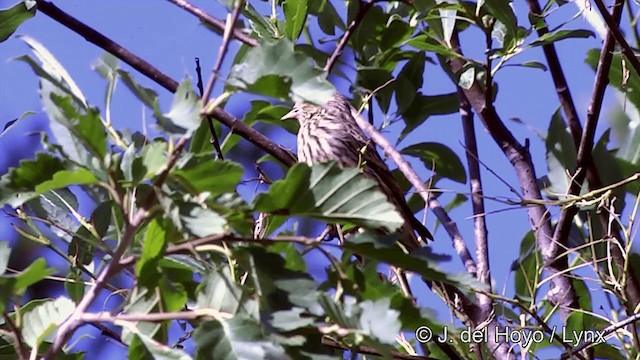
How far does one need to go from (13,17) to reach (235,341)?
1736 mm

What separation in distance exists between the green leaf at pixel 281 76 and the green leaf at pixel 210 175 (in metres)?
0.15

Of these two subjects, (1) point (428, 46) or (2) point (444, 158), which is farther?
(2) point (444, 158)

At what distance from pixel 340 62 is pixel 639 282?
1429 millimetres

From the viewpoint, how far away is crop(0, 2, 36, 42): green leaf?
304 centimetres

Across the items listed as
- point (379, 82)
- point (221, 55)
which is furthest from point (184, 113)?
point (379, 82)

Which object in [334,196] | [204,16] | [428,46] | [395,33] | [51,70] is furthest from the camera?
[395,33]

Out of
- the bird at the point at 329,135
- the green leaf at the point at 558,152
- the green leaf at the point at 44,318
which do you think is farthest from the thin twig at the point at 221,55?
the bird at the point at 329,135

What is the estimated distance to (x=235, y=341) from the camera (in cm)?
171

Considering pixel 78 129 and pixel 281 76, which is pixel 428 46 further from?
pixel 78 129

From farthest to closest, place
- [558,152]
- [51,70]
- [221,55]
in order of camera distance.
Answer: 1. [558,152]
2. [51,70]
3. [221,55]

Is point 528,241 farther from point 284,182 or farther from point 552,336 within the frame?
point 284,182

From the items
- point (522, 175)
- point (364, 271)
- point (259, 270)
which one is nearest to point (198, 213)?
point (259, 270)

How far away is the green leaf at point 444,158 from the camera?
4.22 meters

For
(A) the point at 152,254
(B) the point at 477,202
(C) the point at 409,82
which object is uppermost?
(A) the point at 152,254
